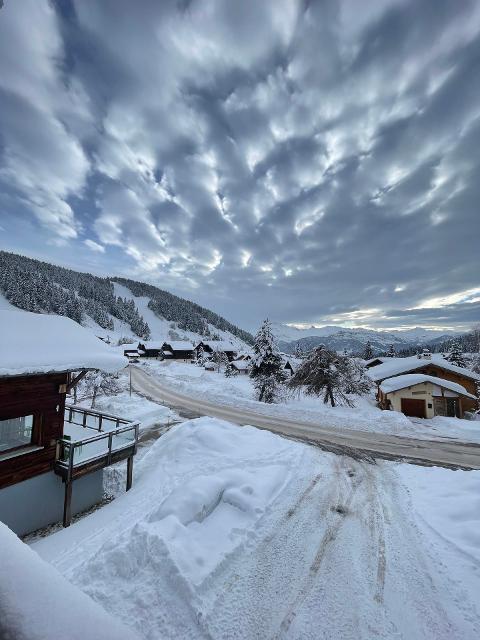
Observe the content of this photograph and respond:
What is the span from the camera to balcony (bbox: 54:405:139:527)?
1191cm

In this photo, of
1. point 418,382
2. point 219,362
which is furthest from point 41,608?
point 219,362

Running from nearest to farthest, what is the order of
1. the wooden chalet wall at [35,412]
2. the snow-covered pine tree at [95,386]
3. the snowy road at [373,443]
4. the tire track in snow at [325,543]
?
the tire track in snow at [325,543], the wooden chalet wall at [35,412], the snowy road at [373,443], the snow-covered pine tree at [95,386]

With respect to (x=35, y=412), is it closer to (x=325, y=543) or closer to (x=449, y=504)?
(x=325, y=543)

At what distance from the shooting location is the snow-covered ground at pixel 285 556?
5898 mm

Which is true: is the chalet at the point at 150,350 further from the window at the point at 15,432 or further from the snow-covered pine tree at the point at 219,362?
the window at the point at 15,432

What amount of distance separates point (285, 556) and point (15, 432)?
1039 cm

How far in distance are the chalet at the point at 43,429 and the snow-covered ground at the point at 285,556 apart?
2.07 metres

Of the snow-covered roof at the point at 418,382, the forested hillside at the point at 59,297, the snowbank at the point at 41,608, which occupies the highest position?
the forested hillside at the point at 59,297

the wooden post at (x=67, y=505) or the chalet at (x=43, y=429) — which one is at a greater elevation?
the chalet at (x=43, y=429)

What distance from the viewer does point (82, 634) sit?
49.4 inches

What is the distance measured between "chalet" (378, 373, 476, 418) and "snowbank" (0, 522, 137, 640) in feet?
113

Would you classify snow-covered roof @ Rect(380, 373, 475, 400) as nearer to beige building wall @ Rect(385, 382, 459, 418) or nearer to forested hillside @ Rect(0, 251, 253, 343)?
beige building wall @ Rect(385, 382, 459, 418)

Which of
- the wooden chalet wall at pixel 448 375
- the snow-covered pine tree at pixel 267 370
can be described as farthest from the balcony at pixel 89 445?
the wooden chalet wall at pixel 448 375

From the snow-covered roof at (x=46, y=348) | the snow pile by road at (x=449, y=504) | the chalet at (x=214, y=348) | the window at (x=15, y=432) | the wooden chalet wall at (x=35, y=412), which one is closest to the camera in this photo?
the snow pile by road at (x=449, y=504)
